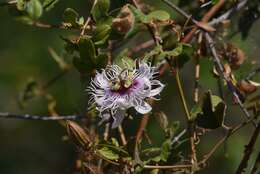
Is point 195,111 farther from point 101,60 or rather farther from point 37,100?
point 37,100

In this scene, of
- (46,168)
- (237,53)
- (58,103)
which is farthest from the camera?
(46,168)

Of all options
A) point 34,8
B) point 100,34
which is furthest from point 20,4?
point 100,34

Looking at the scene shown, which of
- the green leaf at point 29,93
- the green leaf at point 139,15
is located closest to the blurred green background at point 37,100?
the green leaf at point 29,93

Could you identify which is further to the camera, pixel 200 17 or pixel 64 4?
pixel 64 4

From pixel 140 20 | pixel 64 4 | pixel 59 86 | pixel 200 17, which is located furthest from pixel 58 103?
pixel 140 20

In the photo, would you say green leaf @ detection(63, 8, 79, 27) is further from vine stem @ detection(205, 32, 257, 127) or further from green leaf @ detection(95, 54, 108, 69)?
vine stem @ detection(205, 32, 257, 127)

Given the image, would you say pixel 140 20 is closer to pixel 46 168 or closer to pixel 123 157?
pixel 123 157

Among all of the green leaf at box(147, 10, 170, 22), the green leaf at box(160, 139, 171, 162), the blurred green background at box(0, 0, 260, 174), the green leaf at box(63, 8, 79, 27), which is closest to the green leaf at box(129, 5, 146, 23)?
the green leaf at box(147, 10, 170, 22)
